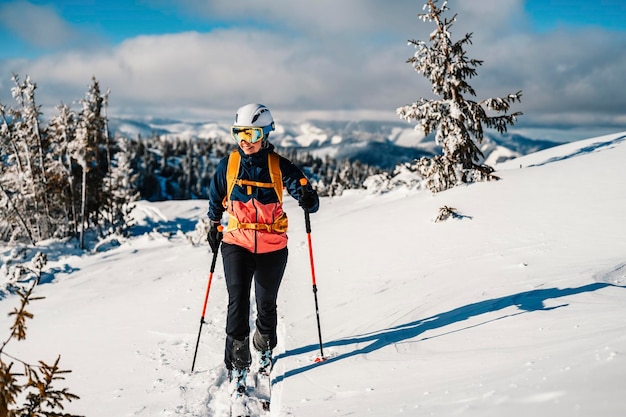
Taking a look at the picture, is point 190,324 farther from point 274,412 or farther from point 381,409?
point 381,409

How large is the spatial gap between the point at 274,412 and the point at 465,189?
10.8 meters

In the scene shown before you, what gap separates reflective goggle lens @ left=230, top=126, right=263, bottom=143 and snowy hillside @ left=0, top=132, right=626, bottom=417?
2592 millimetres

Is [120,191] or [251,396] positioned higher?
[120,191]

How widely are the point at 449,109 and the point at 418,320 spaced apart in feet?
32.6

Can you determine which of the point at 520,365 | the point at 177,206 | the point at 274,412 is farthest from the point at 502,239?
the point at 177,206

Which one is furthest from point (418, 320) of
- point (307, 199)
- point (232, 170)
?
point (232, 170)

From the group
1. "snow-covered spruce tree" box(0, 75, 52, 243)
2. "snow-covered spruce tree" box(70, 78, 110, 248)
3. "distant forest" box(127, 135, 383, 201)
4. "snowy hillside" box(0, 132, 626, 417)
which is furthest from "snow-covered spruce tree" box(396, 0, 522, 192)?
"distant forest" box(127, 135, 383, 201)

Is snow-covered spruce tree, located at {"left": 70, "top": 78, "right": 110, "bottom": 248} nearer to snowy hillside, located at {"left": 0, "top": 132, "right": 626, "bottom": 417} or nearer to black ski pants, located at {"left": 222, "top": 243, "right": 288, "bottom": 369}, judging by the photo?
snowy hillside, located at {"left": 0, "top": 132, "right": 626, "bottom": 417}

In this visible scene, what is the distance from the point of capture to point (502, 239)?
28.4 ft

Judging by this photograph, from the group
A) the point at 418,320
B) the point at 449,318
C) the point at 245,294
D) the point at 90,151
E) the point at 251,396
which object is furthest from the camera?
the point at 90,151

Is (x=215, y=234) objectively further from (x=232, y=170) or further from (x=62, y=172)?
(x=62, y=172)

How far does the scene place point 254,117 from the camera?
4.56 m

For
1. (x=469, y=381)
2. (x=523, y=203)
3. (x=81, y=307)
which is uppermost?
(x=523, y=203)

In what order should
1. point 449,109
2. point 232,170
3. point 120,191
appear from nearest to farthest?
point 232,170 < point 449,109 < point 120,191
